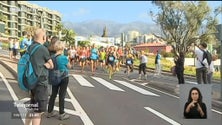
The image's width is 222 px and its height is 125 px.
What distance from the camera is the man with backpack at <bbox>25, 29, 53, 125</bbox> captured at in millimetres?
7008

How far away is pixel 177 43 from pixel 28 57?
54846 mm

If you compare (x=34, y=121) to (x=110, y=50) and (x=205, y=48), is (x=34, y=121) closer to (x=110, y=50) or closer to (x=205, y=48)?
(x=205, y=48)

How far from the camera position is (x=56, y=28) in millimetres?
13211

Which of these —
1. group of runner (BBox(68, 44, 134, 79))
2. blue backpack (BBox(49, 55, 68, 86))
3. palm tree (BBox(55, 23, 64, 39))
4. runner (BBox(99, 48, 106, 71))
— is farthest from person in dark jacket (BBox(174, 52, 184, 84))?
blue backpack (BBox(49, 55, 68, 86))

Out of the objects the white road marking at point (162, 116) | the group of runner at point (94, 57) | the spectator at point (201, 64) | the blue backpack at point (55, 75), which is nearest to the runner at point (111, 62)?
the group of runner at point (94, 57)

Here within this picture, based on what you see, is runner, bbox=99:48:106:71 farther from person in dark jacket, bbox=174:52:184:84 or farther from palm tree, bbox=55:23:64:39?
palm tree, bbox=55:23:64:39

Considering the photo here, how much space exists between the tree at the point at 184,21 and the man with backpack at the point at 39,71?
53095mm

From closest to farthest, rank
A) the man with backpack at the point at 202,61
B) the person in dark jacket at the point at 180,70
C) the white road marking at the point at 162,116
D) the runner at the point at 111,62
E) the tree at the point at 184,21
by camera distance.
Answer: the white road marking at the point at 162,116
the man with backpack at the point at 202,61
the person in dark jacket at the point at 180,70
the runner at the point at 111,62
the tree at the point at 184,21

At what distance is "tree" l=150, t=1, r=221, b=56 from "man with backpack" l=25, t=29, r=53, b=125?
2090 inches

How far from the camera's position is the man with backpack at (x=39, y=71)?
7.01 metres

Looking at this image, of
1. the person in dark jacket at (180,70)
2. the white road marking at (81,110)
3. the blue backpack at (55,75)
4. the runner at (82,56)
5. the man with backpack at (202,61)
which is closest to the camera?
the blue backpack at (55,75)

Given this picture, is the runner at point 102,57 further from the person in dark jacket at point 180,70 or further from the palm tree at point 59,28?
the palm tree at point 59,28

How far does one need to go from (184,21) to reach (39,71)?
2179 inches

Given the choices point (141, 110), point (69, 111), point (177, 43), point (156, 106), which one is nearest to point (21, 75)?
point (69, 111)
